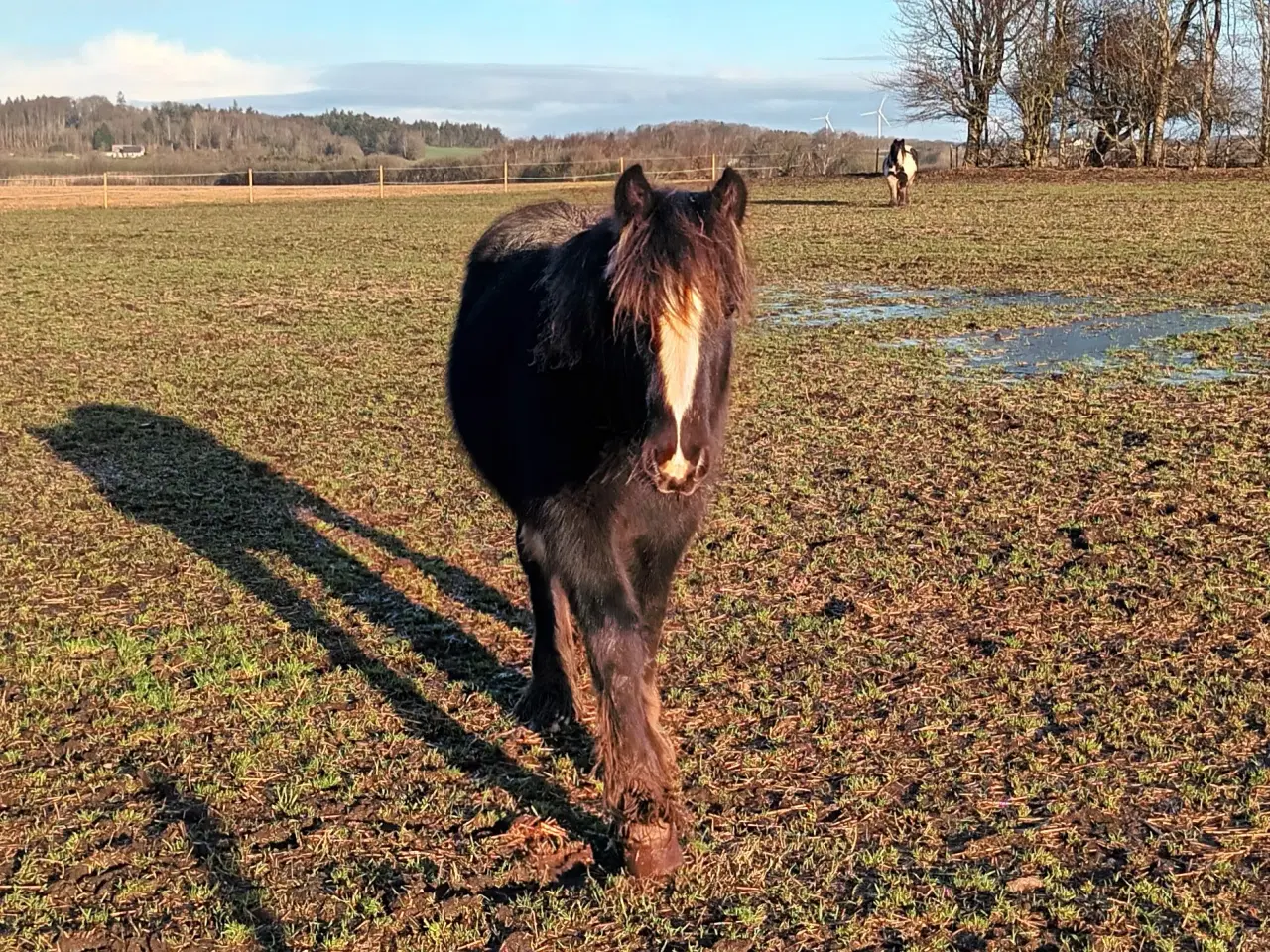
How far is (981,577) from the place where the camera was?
497 centimetres

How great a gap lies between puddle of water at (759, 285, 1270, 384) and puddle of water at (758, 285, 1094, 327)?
0.04 feet

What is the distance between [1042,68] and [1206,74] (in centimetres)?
544

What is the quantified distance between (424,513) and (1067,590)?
3.39m

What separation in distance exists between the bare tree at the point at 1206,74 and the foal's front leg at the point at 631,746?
39.4 m

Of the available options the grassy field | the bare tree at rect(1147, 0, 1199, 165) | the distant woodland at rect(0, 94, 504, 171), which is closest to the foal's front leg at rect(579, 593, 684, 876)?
the grassy field

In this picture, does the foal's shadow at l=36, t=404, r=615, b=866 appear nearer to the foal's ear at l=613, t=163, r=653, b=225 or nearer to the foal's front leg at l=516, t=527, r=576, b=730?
the foal's front leg at l=516, t=527, r=576, b=730

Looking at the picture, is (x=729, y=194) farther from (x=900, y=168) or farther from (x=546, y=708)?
(x=900, y=168)

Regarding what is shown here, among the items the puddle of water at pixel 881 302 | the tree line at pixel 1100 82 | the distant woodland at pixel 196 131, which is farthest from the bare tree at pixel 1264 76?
the distant woodland at pixel 196 131

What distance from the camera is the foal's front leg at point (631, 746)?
295 centimetres

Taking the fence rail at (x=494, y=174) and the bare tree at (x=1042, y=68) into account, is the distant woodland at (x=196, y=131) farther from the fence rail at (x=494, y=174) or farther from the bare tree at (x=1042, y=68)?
the bare tree at (x=1042, y=68)

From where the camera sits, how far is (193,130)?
114812 mm

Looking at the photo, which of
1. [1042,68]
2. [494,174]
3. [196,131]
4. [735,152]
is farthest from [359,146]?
[1042,68]

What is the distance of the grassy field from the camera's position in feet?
9.41

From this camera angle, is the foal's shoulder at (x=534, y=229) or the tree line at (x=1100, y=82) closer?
the foal's shoulder at (x=534, y=229)
